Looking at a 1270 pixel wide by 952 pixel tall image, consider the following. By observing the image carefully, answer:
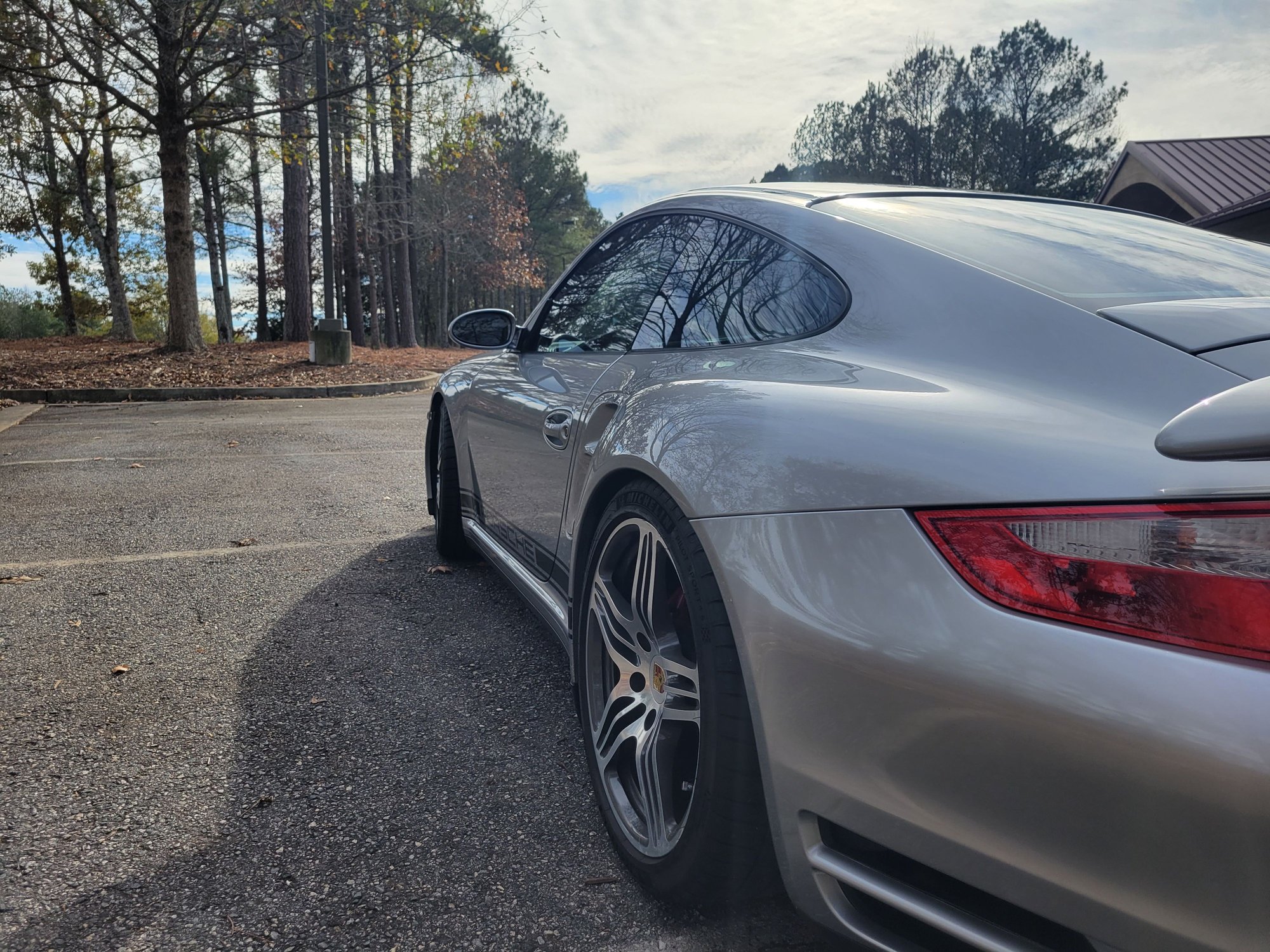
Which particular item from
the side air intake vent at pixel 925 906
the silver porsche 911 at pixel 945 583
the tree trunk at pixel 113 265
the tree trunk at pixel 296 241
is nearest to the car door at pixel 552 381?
the silver porsche 911 at pixel 945 583

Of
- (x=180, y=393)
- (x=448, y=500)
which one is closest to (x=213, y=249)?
(x=180, y=393)

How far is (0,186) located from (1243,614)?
3825 cm

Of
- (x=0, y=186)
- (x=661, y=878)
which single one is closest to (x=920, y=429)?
(x=661, y=878)

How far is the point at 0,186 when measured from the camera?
101ft

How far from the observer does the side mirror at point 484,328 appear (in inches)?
144

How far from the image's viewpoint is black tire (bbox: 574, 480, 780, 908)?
4.83 ft

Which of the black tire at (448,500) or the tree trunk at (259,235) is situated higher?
the tree trunk at (259,235)

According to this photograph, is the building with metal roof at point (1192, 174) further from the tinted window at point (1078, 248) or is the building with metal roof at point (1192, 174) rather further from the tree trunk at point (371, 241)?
the tree trunk at point (371, 241)

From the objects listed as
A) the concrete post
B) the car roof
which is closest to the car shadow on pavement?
Answer: the car roof

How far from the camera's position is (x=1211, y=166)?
16344 mm

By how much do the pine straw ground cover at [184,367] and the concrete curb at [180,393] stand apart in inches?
7.4

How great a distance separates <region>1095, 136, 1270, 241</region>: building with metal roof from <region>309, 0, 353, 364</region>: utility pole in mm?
12118

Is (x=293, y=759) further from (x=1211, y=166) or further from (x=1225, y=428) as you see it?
(x=1211, y=166)

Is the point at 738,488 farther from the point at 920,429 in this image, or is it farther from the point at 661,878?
the point at 661,878
